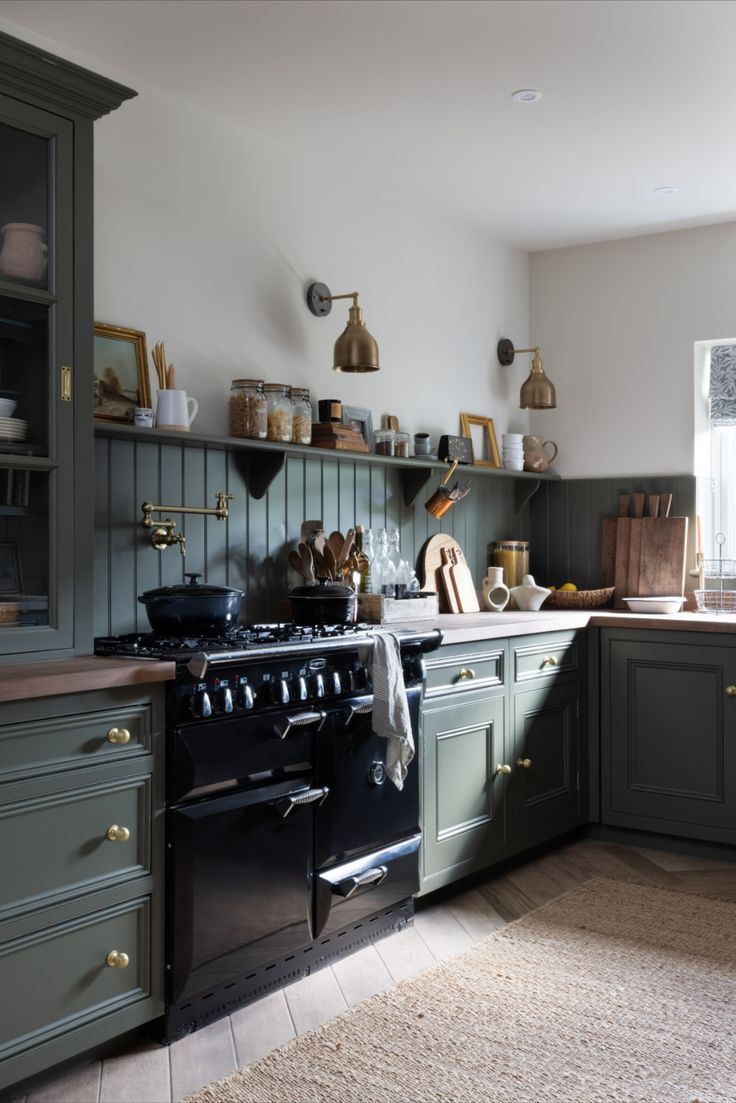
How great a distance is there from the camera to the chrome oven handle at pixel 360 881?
114 inches

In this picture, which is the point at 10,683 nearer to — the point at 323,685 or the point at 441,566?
the point at 323,685

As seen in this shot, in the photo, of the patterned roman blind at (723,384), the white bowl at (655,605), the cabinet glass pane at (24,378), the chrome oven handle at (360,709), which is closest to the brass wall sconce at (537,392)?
the patterned roman blind at (723,384)

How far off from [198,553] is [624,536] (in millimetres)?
2293

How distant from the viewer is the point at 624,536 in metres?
4.86

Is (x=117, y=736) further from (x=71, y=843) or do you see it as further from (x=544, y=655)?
(x=544, y=655)

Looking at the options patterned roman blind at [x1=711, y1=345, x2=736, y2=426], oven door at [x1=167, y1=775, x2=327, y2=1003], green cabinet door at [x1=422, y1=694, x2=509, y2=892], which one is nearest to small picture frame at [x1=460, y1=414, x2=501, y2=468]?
patterned roman blind at [x1=711, y1=345, x2=736, y2=426]

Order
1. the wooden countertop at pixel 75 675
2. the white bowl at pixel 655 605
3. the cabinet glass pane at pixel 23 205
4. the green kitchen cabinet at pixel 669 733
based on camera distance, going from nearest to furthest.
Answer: the wooden countertop at pixel 75 675 < the cabinet glass pane at pixel 23 205 < the green kitchen cabinet at pixel 669 733 < the white bowl at pixel 655 605

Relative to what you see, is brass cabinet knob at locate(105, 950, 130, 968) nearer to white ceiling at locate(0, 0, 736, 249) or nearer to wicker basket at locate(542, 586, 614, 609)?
white ceiling at locate(0, 0, 736, 249)

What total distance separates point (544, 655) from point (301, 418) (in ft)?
4.22

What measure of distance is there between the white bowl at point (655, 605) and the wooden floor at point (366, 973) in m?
1.00

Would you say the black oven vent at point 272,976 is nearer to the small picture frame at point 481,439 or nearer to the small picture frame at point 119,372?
the small picture frame at point 119,372

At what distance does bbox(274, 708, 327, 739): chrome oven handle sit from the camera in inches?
108

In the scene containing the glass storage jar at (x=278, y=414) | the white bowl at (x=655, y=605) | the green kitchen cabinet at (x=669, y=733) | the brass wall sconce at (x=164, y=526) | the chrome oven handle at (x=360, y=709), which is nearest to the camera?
the chrome oven handle at (x=360, y=709)

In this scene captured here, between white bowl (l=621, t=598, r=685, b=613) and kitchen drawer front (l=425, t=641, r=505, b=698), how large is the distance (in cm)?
103
